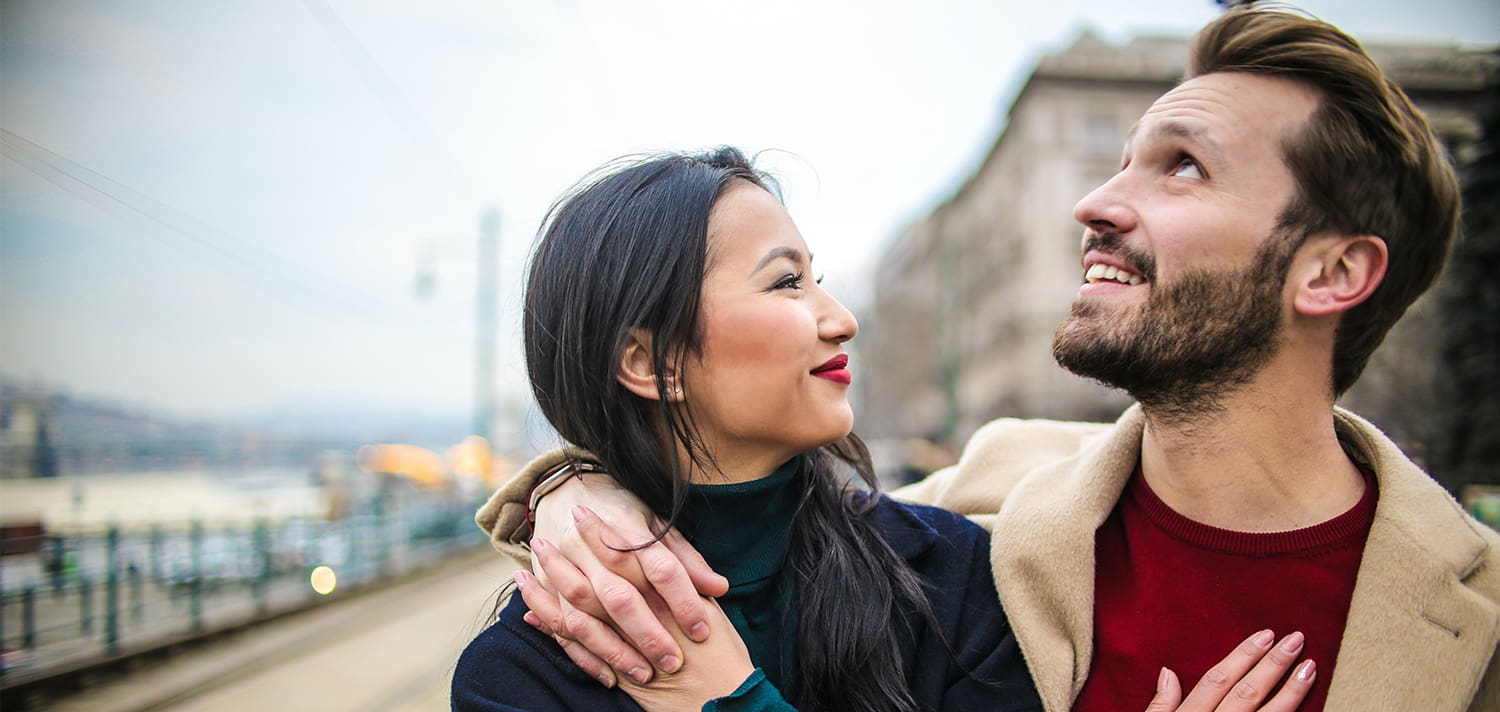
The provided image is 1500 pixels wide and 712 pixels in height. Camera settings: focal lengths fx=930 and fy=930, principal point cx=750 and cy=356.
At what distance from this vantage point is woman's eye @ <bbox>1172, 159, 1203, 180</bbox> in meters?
2.11

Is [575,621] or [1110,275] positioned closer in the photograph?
[575,621]

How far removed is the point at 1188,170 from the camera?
7.03 feet

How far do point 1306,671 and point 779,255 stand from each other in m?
1.34

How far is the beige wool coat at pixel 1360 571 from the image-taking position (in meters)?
1.78

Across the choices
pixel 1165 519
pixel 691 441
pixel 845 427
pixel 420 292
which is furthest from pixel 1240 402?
pixel 420 292

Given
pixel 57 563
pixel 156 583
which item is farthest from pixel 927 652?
pixel 156 583

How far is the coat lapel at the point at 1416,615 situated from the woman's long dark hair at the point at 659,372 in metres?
0.85

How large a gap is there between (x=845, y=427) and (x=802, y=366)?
0.60 ft

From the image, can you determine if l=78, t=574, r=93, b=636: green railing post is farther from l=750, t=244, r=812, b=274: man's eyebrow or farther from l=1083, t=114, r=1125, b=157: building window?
l=1083, t=114, r=1125, b=157: building window

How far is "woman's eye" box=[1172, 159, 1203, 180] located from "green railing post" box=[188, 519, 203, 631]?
1092 centimetres

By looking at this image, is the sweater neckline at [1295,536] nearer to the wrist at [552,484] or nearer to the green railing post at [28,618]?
the wrist at [552,484]

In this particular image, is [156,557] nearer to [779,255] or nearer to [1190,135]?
[779,255]

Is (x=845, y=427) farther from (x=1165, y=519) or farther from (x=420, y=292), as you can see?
(x=420, y=292)

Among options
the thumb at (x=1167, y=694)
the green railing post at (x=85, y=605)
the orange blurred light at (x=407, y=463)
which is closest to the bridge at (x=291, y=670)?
the green railing post at (x=85, y=605)
